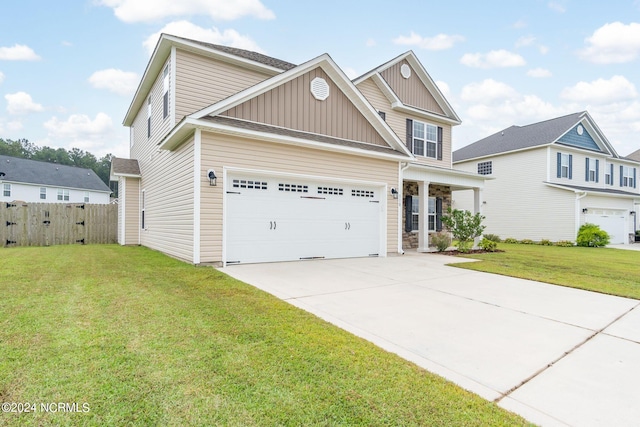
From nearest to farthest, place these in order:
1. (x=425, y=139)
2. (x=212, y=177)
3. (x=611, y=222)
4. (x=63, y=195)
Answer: (x=212, y=177), (x=425, y=139), (x=611, y=222), (x=63, y=195)

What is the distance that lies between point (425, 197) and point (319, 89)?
6.21 meters

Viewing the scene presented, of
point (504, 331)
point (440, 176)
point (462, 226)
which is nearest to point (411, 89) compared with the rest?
point (440, 176)

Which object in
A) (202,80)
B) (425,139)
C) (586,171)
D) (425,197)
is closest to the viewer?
(202,80)

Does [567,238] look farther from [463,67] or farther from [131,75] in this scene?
[131,75]

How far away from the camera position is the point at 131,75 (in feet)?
81.4

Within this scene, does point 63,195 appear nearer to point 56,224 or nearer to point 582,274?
point 56,224

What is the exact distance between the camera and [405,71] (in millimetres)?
14336

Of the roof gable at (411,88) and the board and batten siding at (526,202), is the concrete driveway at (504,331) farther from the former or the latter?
the board and batten siding at (526,202)

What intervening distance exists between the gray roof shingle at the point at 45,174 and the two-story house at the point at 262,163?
2409 cm

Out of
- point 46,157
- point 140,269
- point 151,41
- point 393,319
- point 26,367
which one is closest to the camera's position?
point 26,367

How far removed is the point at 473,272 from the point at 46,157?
6785cm

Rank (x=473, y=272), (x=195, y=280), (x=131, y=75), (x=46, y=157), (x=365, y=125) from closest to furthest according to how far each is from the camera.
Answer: (x=195, y=280) → (x=473, y=272) → (x=365, y=125) → (x=131, y=75) → (x=46, y=157)

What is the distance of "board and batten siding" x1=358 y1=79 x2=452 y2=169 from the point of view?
13445 mm

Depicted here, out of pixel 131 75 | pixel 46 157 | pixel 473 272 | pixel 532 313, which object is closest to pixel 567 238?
pixel 473 272
